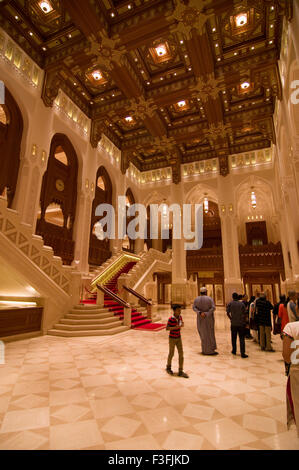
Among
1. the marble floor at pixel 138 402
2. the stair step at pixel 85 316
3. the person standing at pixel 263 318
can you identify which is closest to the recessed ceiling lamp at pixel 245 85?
the person standing at pixel 263 318

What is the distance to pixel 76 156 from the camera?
13578 millimetres

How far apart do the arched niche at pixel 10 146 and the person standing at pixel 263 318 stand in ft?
31.2

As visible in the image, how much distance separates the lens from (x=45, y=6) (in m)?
9.12

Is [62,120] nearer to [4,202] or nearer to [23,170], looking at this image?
[23,170]

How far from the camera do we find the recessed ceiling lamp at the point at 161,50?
34.6 ft

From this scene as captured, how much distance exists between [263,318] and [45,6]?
43.0ft

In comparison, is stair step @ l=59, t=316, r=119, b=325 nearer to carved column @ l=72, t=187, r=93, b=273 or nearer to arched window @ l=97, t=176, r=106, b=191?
carved column @ l=72, t=187, r=93, b=273

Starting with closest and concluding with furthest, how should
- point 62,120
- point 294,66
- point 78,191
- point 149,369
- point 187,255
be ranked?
1. point 149,369
2. point 294,66
3. point 62,120
4. point 78,191
5. point 187,255

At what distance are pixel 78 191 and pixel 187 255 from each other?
9.33m

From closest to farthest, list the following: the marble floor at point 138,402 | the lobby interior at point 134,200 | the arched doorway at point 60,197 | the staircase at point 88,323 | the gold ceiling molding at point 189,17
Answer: the marble floor at point 138,402, the lobby interior at point 134,200, the staircase at point 88,323, the gold ceiling molding at point 189,17, the arched doorway at point 60,197

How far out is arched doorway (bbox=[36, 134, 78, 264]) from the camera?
37.6 ft

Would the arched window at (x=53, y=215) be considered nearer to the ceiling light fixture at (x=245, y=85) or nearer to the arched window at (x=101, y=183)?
the arched window at (x=101, y=183)

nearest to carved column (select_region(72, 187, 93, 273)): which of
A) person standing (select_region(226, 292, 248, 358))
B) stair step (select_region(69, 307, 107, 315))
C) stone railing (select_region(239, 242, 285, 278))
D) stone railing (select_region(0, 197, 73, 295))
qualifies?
stone railing (select_region(0, 197, 73, 295))
